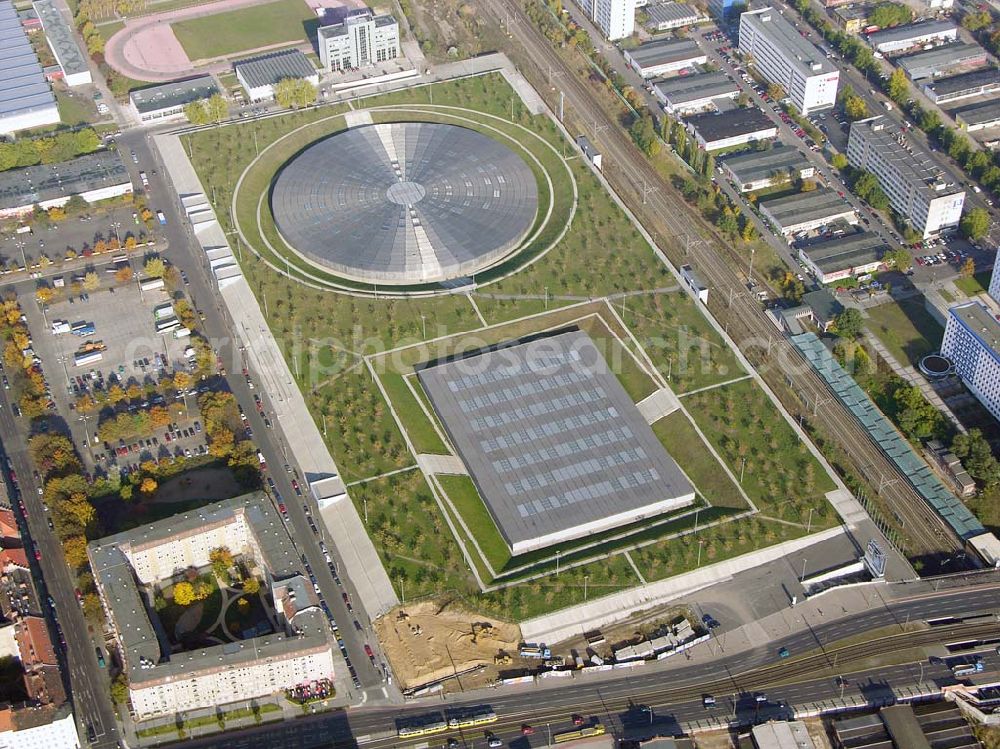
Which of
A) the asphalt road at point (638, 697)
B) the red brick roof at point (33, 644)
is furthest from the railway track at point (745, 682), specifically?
the red brick roof at point (33, 644)

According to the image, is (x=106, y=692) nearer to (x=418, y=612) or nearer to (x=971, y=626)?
(x=418, y=612)

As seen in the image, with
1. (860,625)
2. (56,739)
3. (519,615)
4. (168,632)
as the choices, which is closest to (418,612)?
(519,615)

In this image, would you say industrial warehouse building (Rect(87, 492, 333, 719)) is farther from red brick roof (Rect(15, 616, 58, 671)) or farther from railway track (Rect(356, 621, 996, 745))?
railway track (Rect(356, 621, 996, 745))

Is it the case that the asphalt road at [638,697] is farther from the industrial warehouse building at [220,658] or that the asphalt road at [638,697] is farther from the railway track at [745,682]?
the industrial warehouse building at [220,658]

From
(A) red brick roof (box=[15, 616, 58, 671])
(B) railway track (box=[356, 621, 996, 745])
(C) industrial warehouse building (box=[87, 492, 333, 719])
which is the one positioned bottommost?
(B) railway track (box=[356, 621, 996, 745])

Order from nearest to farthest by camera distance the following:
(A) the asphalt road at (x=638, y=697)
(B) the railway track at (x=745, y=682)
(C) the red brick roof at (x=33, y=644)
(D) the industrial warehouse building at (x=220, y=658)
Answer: (D) the industrial warehouse building at (x=220, y=658) < (A) the asphalt road at (x=638, y=697) < (B) the railway track at (x=745, y=682) < (C) the red brick roof at (x=33, y=644)

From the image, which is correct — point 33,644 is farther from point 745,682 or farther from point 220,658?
point 745,682

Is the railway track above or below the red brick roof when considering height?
below

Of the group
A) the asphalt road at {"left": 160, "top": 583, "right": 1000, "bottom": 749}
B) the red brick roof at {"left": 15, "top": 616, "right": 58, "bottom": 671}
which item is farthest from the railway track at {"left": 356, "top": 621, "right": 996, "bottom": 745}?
the red brick roof at {"left": 15, "top": 616, "right": 58, "bottom": 671}
